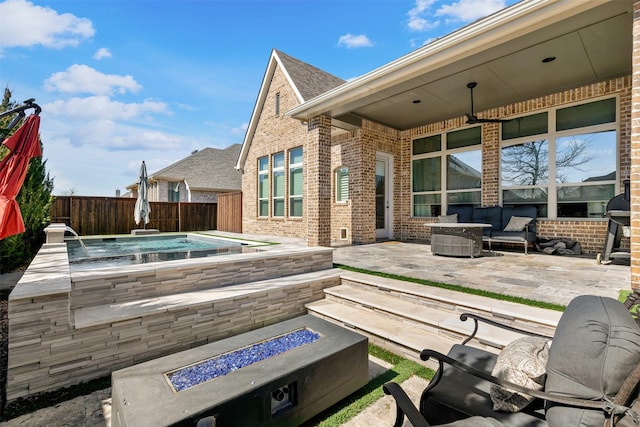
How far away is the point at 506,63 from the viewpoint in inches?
203

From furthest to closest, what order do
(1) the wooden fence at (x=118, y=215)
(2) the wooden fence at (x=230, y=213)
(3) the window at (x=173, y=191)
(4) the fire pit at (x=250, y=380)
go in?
(3) the window at (x=173, y=191)
(2) the wooden fence at (x=230, y=213)
(1) the wooden fence at (x=118, y=215)
(4) the fire pit at (x=250, y=380)

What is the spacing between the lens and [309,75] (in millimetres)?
11453

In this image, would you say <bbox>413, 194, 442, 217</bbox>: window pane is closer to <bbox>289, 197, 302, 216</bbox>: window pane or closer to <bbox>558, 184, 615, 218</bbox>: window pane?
<bbox>558, 184, 615, 218</bbox>: window pane

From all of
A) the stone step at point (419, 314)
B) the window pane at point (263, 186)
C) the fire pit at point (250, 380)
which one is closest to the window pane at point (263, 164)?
the window pane at point (263, 186)

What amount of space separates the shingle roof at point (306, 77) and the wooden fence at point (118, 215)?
7514 millimetres

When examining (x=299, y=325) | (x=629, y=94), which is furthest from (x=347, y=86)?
(x=629, y=94)

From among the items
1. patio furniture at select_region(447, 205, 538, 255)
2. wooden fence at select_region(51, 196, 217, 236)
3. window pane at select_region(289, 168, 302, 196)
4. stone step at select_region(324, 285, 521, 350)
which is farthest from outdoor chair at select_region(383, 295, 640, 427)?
wooden fence at select_region(51, 196, 217, 236)

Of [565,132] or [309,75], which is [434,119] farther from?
[309,75]

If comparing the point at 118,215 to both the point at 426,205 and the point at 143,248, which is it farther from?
the point at 426,205

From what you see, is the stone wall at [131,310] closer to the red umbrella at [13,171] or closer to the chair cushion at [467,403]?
the red umbrella at [13,171]

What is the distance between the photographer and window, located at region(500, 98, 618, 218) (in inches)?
242

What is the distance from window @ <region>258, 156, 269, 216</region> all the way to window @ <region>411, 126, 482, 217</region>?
5.59 meters

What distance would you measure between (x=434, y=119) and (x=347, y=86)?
3.93 metres

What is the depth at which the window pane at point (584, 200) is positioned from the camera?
20.2 ft
